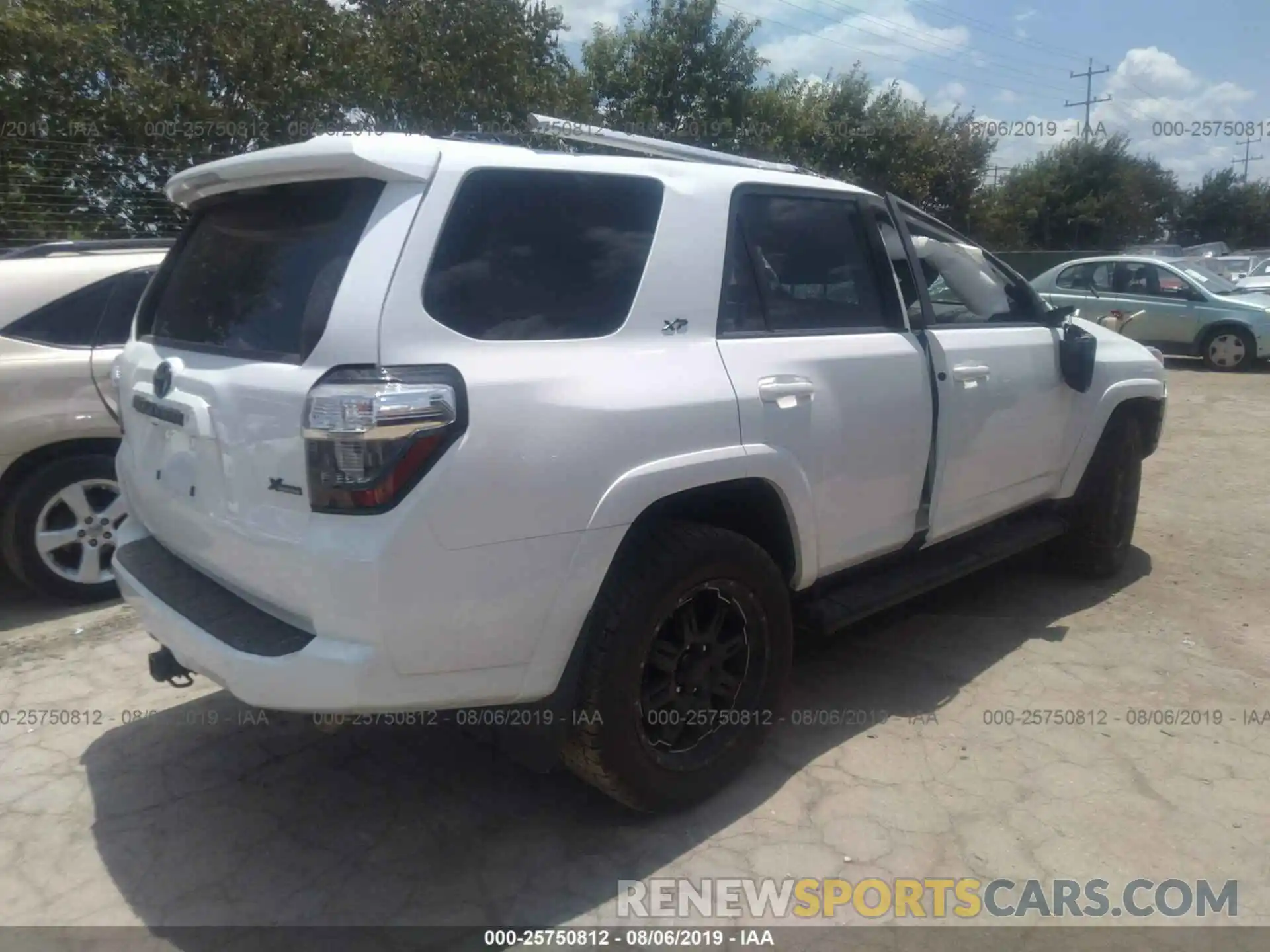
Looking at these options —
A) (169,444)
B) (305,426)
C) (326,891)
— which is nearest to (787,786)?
(326,891)

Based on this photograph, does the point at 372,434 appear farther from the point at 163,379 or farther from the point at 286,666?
the point at 163,379

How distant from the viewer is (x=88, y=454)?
4855 millimetres

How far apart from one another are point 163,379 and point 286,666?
1011 mm

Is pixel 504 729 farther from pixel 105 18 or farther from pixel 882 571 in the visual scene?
pixel 105 18

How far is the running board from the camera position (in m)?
3.59

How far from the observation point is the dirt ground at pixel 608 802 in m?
2.87

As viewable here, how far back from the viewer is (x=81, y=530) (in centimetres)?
486

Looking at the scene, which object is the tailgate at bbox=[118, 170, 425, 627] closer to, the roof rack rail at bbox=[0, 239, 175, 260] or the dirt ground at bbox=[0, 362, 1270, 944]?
the dirt ground at bbox=[0, 362, 1270, 944]

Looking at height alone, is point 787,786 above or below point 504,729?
below

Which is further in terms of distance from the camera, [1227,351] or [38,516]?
[1227,351]

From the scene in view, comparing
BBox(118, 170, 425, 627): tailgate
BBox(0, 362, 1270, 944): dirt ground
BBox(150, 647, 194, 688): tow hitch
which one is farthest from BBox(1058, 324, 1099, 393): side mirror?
BBox(150, 647, 194, 688): tow hitch

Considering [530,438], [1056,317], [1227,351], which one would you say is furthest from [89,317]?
[1227,351]

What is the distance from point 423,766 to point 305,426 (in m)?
1.59

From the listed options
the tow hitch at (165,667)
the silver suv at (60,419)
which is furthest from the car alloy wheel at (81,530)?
the tow hitch at (165,667)
